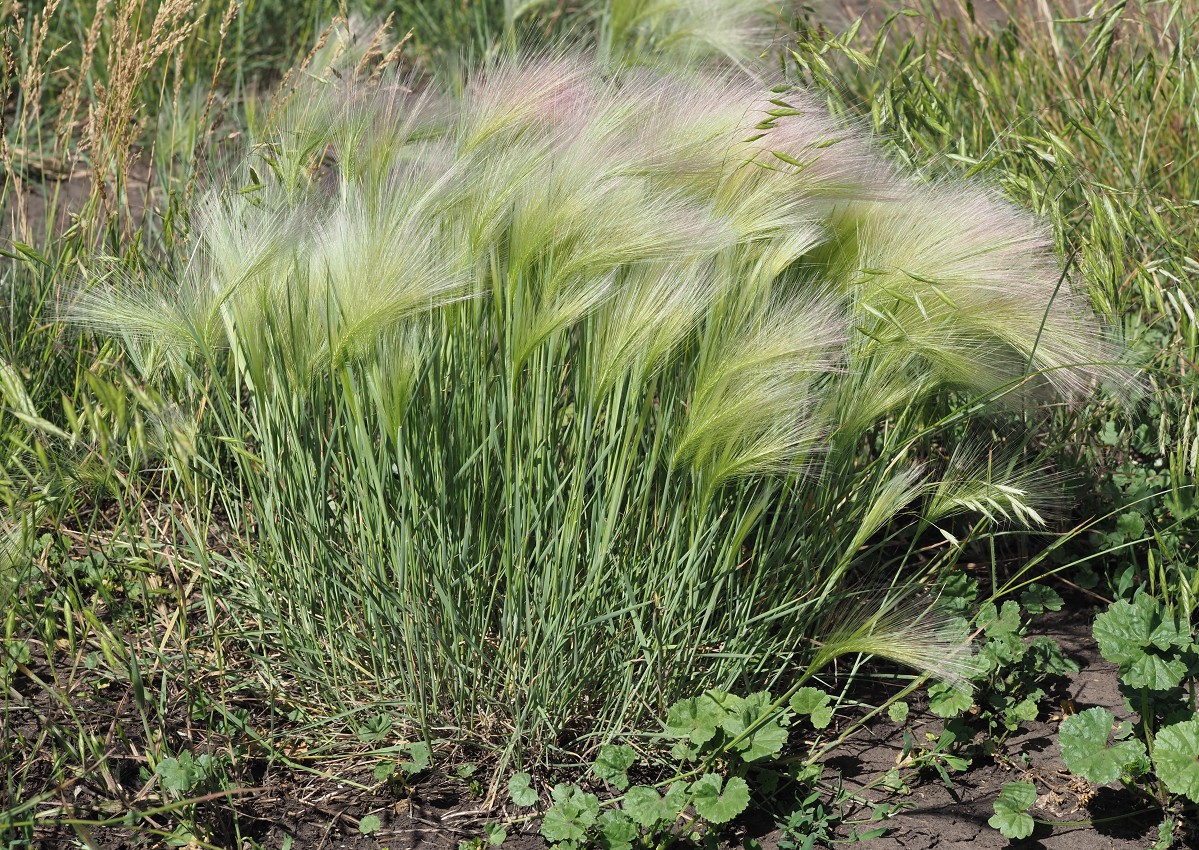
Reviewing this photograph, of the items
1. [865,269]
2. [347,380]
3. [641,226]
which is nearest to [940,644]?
[865,269]

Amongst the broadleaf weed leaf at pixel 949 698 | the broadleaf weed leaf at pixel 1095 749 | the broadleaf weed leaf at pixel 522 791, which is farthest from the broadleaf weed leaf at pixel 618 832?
the broadleaf weed leaf at pixel 1095 749

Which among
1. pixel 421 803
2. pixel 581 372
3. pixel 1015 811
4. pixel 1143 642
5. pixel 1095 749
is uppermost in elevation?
pixel 581 372

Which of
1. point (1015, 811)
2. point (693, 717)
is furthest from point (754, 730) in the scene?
point (1015, 811)

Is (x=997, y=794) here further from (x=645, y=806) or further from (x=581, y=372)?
(x=581, y=372)

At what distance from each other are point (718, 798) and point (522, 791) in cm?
31

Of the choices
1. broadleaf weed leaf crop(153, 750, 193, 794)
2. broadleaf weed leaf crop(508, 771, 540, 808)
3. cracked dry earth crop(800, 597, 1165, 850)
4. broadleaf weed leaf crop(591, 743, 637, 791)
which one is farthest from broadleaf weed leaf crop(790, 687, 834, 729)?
broadleaf weed leaf crop(153, 750, 193, 794)

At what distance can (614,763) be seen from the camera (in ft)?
5.97

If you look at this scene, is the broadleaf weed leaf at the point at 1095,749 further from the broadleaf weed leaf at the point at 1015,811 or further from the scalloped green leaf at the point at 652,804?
the scalloped green leaf at the point at 652,804

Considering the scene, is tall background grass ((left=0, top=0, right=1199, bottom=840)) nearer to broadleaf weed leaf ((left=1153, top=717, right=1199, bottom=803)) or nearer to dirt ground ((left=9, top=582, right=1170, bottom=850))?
dirt ground ((left=9, top=582, right=1170, bottom=850))

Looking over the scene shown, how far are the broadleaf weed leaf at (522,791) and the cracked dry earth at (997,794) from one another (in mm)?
532

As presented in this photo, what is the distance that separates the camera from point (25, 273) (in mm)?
2666

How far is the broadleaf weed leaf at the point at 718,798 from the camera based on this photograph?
66.2 inches

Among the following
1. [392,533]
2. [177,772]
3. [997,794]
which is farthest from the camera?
[997,794]

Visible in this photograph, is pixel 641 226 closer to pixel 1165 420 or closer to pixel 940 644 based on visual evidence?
pixel 940 644
